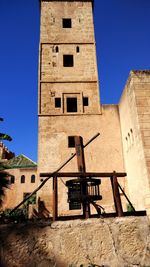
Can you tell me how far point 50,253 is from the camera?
12.5ft

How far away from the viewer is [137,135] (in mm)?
10562

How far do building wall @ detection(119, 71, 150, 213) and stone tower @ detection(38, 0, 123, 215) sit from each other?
5.49 feet

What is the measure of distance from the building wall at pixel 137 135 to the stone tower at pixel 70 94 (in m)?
1.67

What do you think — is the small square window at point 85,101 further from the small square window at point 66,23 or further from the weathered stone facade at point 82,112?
the small square window at point 66,23

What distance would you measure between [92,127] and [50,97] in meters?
3.46

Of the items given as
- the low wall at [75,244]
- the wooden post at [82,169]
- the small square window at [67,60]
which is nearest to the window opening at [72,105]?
the small square window at [67,60]

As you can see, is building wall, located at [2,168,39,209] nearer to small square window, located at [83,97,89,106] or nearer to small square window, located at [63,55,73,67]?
small square window, located at [63,55,73,67]

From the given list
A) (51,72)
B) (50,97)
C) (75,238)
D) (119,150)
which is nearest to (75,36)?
(51,72)

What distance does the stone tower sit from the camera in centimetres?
1369

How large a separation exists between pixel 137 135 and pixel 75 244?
744 centimetres

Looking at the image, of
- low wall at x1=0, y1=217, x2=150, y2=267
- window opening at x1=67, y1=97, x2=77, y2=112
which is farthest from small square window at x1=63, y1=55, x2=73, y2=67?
low wall at x1=0, y1=217, x2=150, y2=267

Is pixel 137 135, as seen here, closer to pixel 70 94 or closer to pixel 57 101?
pixel 70 94

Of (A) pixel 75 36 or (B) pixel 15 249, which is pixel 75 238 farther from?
(A) pixel 75 36

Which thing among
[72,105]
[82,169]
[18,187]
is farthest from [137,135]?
[18,187]
